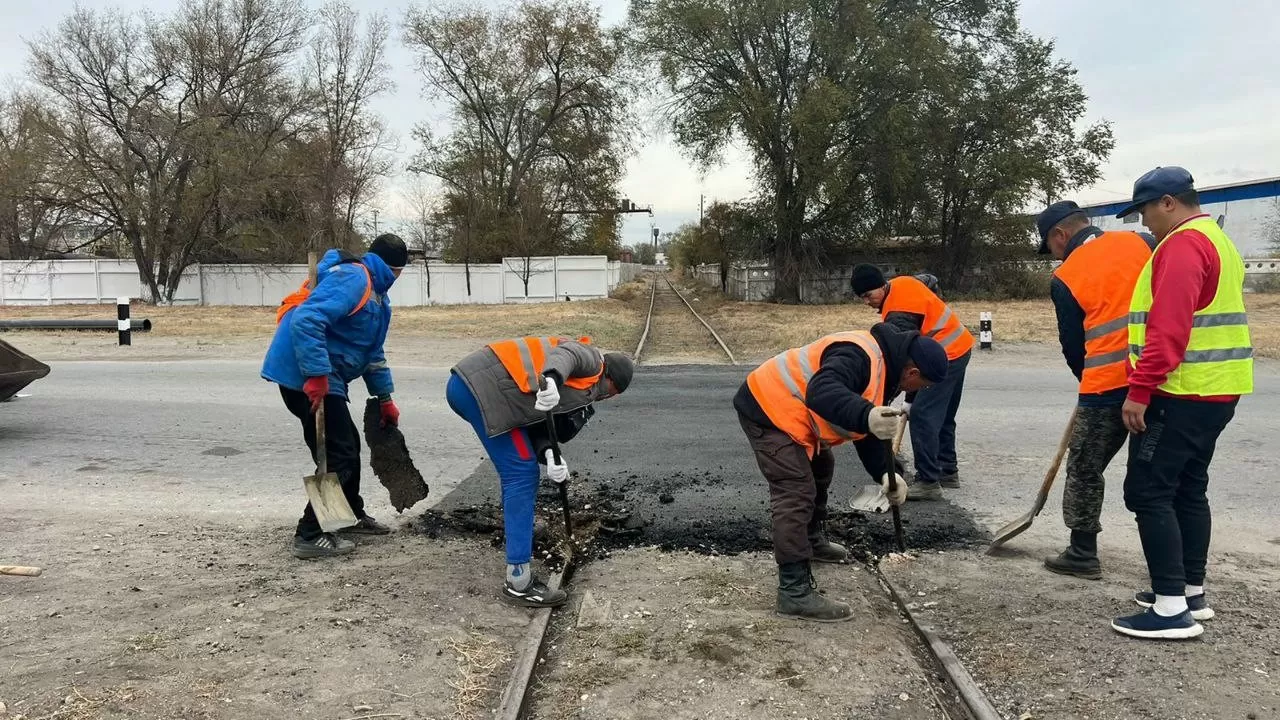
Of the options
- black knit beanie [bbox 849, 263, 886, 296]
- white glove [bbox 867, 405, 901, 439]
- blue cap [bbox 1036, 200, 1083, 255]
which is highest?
blue cap [bbox 1036, 200, 1083, 255]

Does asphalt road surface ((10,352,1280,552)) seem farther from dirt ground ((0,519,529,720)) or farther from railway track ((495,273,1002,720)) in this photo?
railway track ((495,273,1002,720))

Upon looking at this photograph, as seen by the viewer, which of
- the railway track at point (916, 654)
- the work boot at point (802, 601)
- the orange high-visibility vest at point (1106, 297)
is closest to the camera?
the railway track at point (916, 654)

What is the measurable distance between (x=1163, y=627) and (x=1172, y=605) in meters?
0.10

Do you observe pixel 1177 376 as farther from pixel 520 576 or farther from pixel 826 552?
pixel 520 576

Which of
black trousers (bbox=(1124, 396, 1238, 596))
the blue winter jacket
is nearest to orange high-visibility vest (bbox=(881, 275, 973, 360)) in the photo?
black trousers (bbox=(1124, 396, 1238, 596))

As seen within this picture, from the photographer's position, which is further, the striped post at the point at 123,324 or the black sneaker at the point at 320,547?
the striped post at the point at 123,324

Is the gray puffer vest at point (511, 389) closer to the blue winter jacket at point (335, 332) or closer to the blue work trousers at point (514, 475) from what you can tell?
the blue work trousers at point (514, 475)

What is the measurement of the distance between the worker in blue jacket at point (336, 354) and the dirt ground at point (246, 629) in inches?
9.8

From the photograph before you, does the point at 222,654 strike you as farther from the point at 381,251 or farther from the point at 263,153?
the point at 263,153

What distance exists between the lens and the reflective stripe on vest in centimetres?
322

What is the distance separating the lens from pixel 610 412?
346 inches

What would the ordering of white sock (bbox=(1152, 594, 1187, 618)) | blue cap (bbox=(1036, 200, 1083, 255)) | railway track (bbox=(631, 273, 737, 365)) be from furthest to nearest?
railway track (bbox=(631, 273, 737, 365)) < blue cap (bbox=(1036, 200, 1083, 255)) < white sock (bbox=(1152, 594, 1187, 618))

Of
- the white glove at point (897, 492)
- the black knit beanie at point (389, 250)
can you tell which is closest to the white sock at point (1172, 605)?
the white glove at point (897, 492)

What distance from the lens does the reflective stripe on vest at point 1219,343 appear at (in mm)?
3223
